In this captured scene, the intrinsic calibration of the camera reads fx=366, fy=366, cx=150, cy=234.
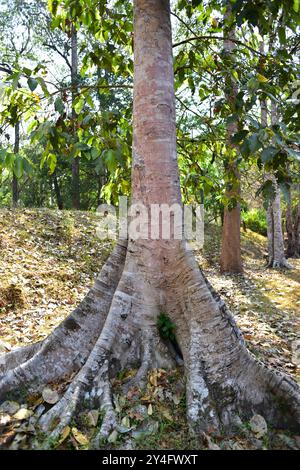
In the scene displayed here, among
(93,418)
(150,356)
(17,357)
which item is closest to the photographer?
(93,418)

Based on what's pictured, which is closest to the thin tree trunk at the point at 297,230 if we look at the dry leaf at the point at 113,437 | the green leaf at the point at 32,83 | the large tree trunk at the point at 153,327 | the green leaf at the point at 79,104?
the green leaf at the point at 79,104

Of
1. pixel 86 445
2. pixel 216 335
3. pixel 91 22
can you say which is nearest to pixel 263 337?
pixel 216 335

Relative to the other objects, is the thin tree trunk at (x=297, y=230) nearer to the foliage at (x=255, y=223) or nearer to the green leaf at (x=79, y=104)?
the foliage at (x=255, y=223)

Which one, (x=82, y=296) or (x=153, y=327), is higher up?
(x=153, y=327)


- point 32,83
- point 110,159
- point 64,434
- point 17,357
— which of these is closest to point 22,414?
point 64,434

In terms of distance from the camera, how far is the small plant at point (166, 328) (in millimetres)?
2543

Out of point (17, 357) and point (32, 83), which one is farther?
point (17, 357)

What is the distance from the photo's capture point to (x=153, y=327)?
2.54 metres

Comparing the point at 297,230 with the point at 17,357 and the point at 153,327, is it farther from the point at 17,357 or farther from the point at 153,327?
the point at 17,357

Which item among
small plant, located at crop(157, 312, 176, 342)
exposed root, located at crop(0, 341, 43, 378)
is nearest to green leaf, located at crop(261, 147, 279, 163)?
small plant, located at crop(157, 312, 176, 342)

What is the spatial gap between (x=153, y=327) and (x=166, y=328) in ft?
0.30

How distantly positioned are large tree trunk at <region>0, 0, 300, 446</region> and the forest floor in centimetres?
10

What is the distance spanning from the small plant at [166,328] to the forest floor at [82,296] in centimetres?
25

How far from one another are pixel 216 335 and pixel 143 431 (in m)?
0.73
